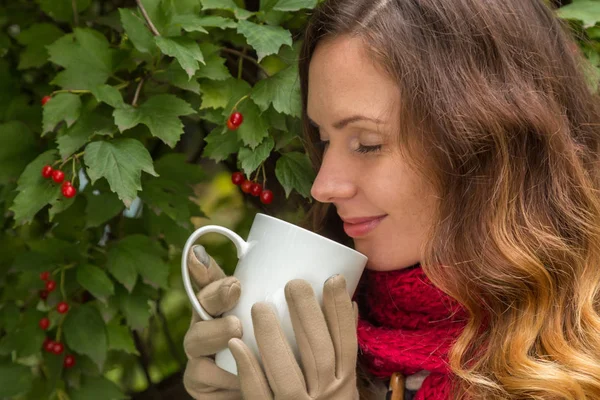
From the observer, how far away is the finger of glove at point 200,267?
3.79 feet

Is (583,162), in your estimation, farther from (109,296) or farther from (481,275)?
(109,296)

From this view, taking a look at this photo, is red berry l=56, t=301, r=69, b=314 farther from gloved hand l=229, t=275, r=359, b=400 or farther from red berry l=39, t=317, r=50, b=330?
gloved hand l=229, t=275, r=359, b=400

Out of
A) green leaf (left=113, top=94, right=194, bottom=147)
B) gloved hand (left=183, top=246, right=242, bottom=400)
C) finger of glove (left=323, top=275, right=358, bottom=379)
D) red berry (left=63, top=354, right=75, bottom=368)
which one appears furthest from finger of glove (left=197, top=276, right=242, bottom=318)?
red berry (left=63, top=354, right=75, bottom=368)

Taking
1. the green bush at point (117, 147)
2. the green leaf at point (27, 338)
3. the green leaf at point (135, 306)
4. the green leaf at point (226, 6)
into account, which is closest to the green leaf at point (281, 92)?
the green bush at point (117, 147)

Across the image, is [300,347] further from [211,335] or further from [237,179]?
[237,179]

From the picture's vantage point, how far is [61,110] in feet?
4.27

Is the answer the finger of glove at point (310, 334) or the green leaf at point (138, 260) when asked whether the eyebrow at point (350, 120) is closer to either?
the finger of glove at point (310, 334)

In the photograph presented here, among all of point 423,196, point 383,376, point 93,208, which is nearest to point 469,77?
point 423,196

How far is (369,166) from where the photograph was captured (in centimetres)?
112

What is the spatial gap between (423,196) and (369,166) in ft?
0.28

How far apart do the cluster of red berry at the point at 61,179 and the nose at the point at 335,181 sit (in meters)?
0.40

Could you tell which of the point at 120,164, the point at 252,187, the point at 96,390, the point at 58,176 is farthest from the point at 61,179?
the point at 96,390

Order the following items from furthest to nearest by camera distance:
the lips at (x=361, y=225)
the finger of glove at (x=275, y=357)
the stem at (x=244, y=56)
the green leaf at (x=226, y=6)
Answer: the stem at (x=244, y=56)
the green leaf at (x=226, y=6)
the lips at (x=361, y=225)
the finger of glove at (x=275, y=357)

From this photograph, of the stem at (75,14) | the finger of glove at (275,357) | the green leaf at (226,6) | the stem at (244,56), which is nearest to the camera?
the finger of glove at (275,357)
